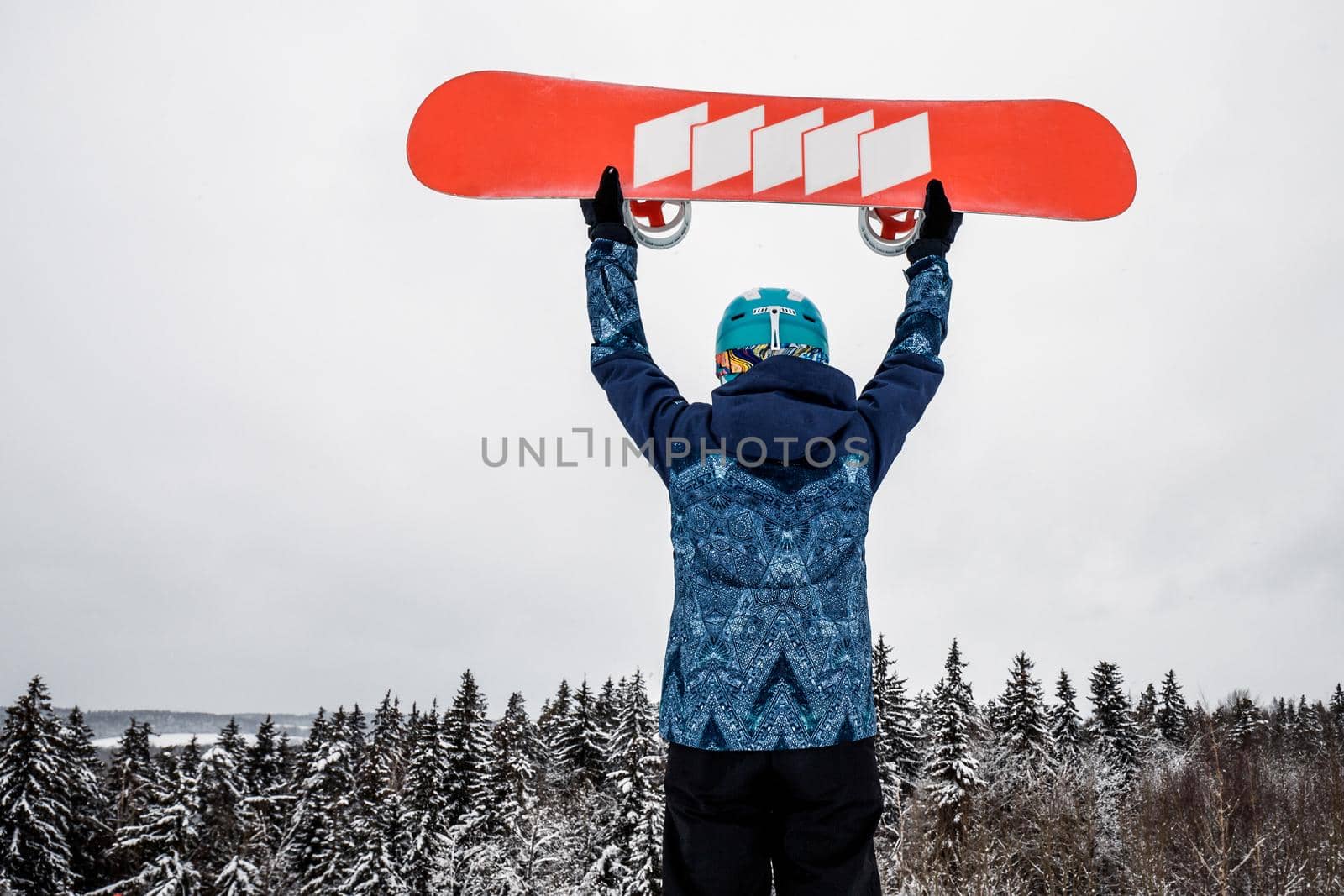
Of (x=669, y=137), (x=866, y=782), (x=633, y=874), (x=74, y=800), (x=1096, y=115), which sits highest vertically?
(x=1096, y=115)

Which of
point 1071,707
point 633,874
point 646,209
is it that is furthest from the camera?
point 1071,707

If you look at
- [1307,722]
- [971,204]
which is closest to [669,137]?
[971,204]

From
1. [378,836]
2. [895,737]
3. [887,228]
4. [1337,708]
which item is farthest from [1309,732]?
[887,228]

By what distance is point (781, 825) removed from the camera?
5.69ft

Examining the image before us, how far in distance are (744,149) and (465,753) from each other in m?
29.4

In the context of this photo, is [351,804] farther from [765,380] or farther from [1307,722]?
[1307,722]

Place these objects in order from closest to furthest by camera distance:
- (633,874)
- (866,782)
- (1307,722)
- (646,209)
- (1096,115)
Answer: (866,782), (646,209), (1096,115), (633,874), (1307,722)

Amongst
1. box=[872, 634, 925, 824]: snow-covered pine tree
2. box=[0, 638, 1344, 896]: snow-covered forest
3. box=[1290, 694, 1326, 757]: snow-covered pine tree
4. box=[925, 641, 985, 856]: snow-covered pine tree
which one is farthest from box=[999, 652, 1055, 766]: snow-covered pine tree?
box=[1290, 694, 1326, 757]: snow-covered pine tree

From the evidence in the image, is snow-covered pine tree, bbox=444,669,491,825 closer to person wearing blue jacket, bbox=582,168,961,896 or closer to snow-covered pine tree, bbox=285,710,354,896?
snow-covered pine tree, bbox=285,710,354,896

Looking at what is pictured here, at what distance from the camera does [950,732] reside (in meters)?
23.4

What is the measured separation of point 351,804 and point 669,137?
110 ft

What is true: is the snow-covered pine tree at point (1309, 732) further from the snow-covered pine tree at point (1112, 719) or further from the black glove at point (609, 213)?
the black glove at point (609, 213)

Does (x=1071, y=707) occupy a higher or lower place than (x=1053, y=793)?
higher

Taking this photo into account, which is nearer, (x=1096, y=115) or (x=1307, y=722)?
(x=1096, y=115)
